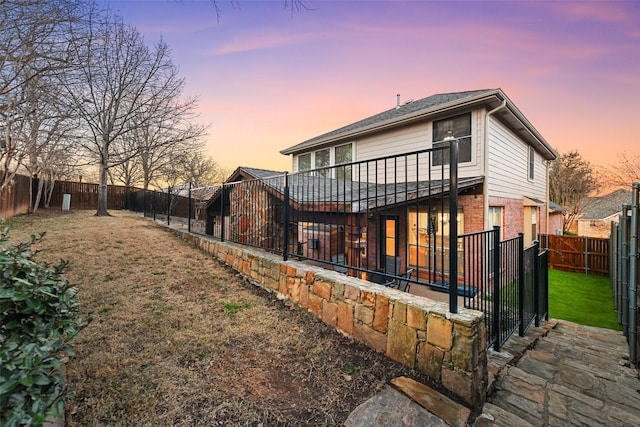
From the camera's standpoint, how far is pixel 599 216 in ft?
80.8

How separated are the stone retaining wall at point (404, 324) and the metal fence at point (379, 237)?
0.17 meters

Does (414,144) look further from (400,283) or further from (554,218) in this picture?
(554,218)

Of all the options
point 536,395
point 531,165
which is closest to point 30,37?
point 536,395

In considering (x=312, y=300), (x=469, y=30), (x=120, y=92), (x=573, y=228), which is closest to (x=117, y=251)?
(x=312, y=300)

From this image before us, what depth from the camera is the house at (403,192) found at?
3.97 metres

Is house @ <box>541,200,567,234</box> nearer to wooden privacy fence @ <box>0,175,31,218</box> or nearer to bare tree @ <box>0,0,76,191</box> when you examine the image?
bare tree @ <box>0,0,76,191</box>

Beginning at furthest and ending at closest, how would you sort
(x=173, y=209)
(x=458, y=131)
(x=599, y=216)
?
(x=599, y=216) < (x=173, y=209) < (x=458, y=131)

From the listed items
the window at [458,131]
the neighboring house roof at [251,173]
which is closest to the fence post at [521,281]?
the window at [458,131]

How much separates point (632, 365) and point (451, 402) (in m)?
3.05

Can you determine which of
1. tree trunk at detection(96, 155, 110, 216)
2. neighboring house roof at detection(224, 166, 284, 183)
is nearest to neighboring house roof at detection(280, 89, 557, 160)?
neighboring house roof at detection(224, 166, 284, 183)

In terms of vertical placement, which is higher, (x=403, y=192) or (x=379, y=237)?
(x=403, y=192)

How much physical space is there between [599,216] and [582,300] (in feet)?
86.1

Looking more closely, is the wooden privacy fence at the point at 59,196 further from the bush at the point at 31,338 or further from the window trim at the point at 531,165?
the window trim at the point at 531,165

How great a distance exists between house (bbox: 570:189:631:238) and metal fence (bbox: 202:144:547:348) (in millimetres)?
26426
